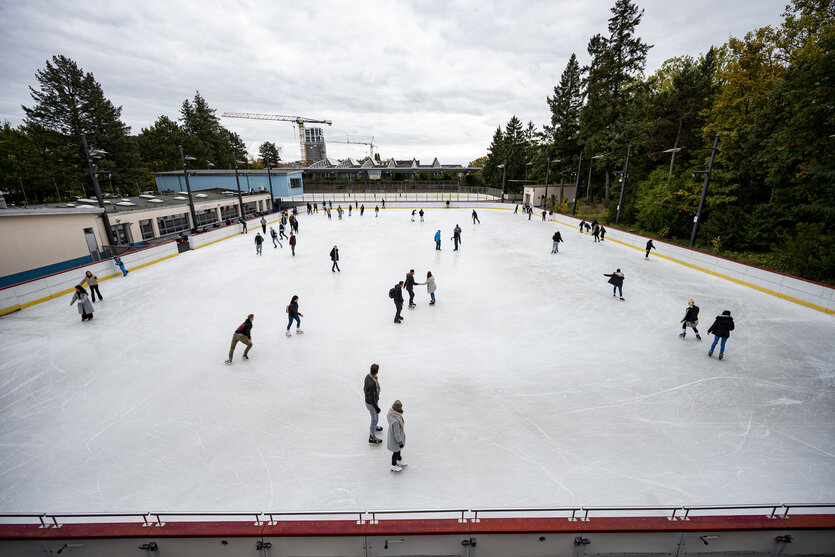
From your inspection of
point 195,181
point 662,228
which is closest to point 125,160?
point 195,181

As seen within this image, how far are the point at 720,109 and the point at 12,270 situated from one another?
1587 inches

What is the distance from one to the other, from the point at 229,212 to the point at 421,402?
3362 cm

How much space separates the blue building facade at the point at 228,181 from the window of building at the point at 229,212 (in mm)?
5973

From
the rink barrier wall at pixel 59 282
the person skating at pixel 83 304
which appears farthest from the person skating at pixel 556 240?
the rink barrier wall at pixel 59 282

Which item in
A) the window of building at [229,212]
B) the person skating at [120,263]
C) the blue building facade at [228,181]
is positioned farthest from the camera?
the blue building facade at [228,181]

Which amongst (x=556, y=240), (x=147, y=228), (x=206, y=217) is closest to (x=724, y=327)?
(x=556, y=240)

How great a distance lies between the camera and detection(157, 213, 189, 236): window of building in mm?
23078

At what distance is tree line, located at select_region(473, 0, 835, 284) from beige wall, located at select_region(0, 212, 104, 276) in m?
30.1

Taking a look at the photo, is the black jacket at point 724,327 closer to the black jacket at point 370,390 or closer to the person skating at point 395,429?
the person skating at point 395,429

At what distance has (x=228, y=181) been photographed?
42156mm

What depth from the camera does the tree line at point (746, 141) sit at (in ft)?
51.2

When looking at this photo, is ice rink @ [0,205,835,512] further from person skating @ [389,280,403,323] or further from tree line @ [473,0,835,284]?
tree line @ [473,0,835,284]

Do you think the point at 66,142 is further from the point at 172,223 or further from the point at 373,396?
the point at 373,396

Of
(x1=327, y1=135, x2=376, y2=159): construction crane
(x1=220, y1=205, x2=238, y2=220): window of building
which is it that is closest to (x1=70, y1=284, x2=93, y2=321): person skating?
(x1=220, y1=205, x2=238, y2=220): window of building
